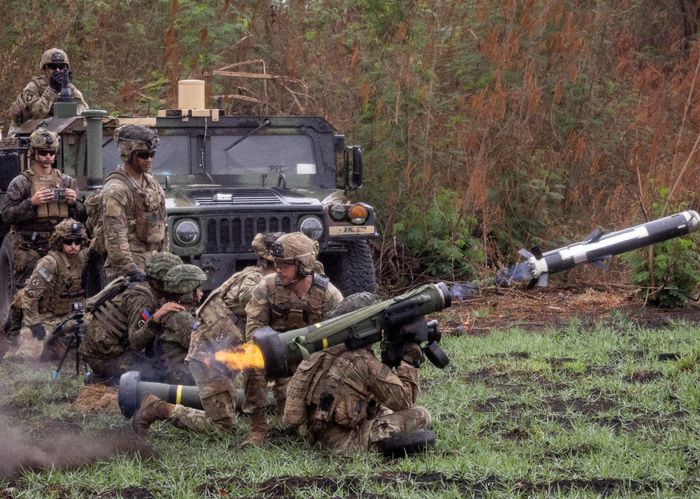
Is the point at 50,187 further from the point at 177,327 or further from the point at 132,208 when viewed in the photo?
the point at 177,327

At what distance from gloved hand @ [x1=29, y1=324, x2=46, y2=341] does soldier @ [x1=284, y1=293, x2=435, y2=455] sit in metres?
3.32

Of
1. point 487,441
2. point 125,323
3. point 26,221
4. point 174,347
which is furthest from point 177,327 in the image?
point 26,221

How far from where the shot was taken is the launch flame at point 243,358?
234 inches

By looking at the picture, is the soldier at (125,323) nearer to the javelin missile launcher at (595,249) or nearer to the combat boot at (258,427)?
the combat boot at (258,427)

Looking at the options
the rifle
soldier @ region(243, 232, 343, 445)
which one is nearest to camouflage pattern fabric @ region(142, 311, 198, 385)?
the rifle

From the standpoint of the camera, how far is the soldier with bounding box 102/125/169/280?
813cm

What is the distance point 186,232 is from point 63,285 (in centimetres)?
97

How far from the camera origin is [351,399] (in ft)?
19.4

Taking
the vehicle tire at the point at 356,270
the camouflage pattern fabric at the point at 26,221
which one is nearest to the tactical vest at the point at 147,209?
the camouflage pattern fabric at the point at 26,221

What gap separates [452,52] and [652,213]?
3134mm

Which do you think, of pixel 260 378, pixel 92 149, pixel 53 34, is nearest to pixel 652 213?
pixel 92 149

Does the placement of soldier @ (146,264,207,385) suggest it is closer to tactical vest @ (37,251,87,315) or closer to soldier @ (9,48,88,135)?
tactical vest @ (37,251,87,315)

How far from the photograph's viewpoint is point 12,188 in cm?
959

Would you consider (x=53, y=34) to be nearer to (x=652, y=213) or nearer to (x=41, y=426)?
(x=652, y=213)
